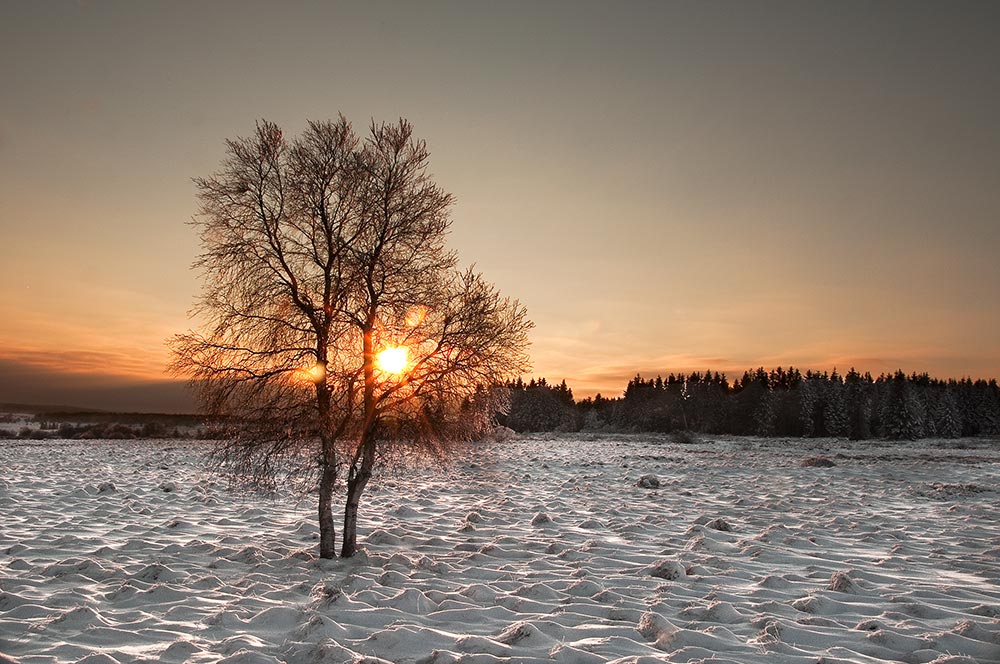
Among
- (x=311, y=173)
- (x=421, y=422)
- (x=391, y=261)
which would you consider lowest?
(x=421, y=422)

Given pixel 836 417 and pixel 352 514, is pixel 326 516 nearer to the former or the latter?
pixel 352 514

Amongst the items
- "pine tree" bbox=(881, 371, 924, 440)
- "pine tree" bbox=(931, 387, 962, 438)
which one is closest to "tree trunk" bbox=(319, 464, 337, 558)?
"pine tree" bbox=(881, 371, 924, 440)

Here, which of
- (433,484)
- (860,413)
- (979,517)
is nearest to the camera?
(979,517)

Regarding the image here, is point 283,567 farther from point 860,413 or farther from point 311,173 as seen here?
point 860,413

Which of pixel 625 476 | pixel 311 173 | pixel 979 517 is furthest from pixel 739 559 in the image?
pixel 625 476

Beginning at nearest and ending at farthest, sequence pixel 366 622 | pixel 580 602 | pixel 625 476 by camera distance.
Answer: pixel 366 622
pixel 580 602
pixel 625 476

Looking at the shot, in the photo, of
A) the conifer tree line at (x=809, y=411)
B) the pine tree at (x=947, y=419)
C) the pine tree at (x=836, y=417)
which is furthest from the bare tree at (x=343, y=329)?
the pine tree at (x=947, y=419)

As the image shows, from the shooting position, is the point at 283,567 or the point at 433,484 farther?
the point at 433,484

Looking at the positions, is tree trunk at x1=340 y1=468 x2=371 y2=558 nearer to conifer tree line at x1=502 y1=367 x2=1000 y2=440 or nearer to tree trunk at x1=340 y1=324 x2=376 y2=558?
tree trunk at x1=340 y1=324 x2=376 y2=558

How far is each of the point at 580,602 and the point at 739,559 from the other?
13.6 feet

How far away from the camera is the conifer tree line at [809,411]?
9669 centimetres

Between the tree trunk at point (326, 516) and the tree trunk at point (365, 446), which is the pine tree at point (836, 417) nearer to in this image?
the tree trunk at point (365, 446)

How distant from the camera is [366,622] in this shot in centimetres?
739

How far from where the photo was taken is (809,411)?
10369 centimetres
